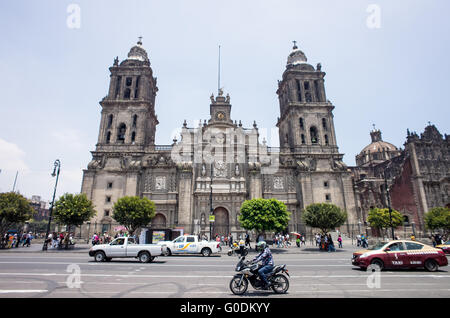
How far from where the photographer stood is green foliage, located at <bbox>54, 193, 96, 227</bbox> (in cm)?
2464

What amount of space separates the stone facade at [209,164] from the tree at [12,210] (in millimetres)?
10923

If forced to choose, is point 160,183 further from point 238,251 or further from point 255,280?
point 255,280

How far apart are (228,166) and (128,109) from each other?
65.0ft

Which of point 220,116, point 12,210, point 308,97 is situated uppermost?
point 308,97

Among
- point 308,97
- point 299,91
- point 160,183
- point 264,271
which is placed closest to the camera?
point 264,271

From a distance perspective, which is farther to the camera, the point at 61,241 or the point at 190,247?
the point at 61,241

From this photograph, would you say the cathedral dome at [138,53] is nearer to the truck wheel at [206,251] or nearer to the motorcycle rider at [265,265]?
the truck wheel at [206,251]

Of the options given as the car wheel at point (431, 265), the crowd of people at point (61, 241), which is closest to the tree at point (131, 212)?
the crowd of people at point (61, 241)

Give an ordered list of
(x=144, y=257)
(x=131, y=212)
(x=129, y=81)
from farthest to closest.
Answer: (x=129, y=81) < (x=131, y=212) < (x=144, y=257)

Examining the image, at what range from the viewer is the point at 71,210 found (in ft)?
81.3

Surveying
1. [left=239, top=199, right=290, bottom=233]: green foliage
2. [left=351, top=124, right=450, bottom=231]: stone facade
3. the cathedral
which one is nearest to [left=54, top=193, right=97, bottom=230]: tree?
the cathedral

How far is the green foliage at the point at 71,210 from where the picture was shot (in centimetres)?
2464

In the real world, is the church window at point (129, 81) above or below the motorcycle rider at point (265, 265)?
above

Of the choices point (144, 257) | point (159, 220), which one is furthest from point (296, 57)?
point (144, 257)
